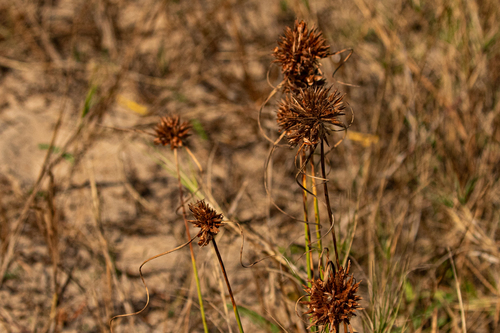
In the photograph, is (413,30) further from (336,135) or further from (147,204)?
(147,204)

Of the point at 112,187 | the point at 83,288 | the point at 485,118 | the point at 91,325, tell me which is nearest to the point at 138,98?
the point at 112,187

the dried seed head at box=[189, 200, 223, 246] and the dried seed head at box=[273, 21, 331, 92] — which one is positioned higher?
the dried seed head at box=[273, 21, 331, 92]

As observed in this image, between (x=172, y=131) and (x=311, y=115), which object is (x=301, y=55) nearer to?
(x=311, y=115)

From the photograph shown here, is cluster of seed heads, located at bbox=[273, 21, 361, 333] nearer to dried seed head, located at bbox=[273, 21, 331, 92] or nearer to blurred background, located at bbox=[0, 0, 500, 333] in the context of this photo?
dried seed head, located at bbox=[273, 21, 331, 92]

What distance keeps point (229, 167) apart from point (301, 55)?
3.31 ft

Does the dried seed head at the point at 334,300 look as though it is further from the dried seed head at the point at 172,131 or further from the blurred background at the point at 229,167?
the dried seed head at the point at 172,131

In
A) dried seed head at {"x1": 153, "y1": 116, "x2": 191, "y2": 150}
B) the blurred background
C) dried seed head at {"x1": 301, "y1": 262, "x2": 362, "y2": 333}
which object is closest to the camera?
dried seed head at {"x1": 301, "y1": 262, "x2": 362, "y2": 333}

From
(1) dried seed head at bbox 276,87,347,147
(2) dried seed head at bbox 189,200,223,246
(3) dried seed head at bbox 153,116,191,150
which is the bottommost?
(2) dried seed head at bbox 189,200,223,246

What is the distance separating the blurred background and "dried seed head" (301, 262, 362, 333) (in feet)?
0.66

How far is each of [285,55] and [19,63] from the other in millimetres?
1668

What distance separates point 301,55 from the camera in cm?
70

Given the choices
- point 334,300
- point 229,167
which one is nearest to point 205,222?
point 334,300

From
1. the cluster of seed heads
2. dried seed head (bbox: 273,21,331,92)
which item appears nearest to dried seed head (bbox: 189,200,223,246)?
the cluster of seed heads

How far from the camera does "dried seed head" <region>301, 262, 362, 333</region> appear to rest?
0.63m
